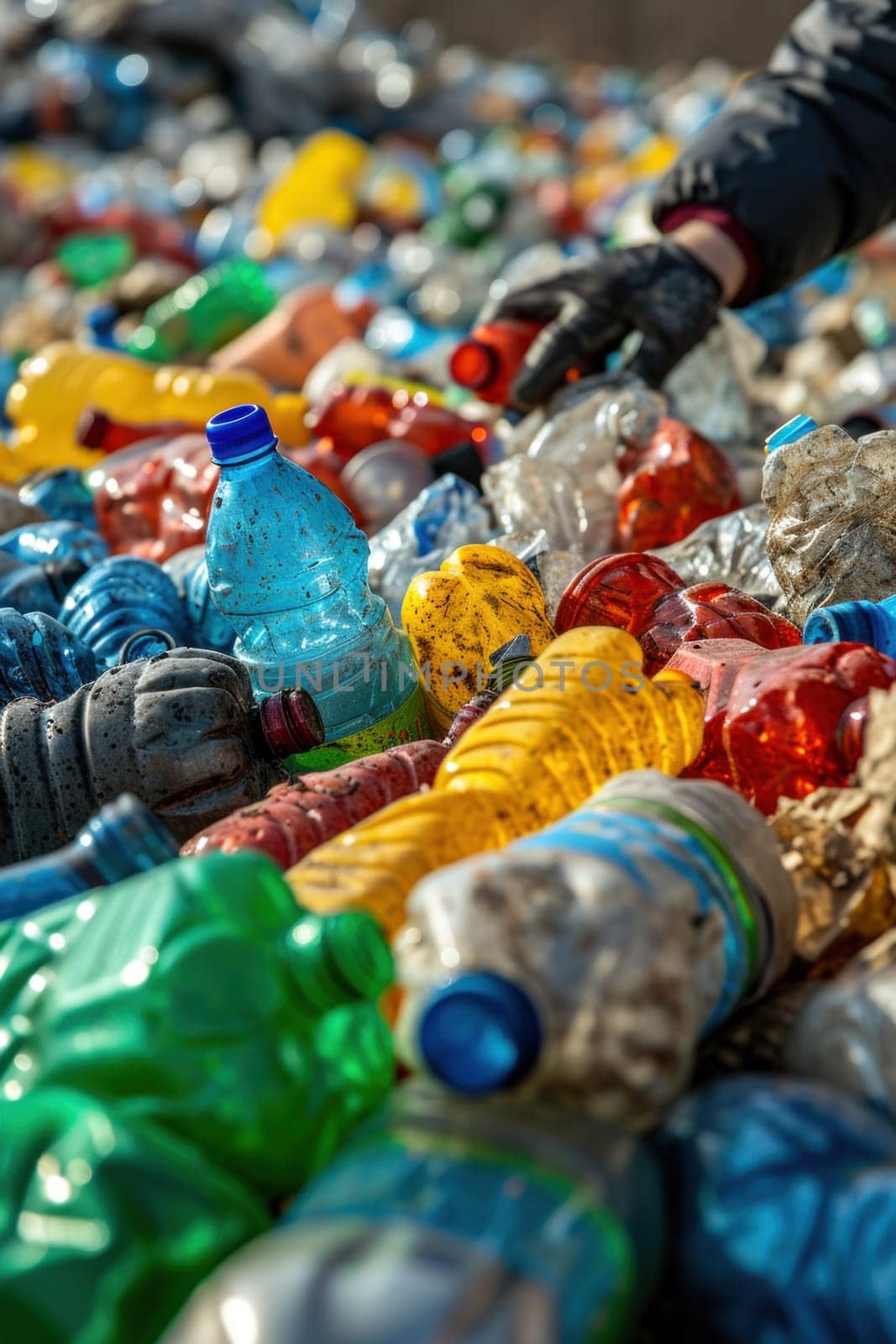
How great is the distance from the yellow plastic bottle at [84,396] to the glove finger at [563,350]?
0.82m

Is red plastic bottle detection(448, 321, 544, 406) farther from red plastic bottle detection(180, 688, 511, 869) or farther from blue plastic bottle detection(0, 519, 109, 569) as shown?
red plastic bottle detection(180, 688, 511, 869)

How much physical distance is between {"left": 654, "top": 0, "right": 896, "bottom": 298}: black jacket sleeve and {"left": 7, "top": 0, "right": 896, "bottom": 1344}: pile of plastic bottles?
31 centimetres

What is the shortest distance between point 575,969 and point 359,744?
0.84 meters

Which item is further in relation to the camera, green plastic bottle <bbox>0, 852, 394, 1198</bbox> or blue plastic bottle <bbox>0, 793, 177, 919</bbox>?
blue plastic bottle <bbox>0, 793, 177, 919</bbox>

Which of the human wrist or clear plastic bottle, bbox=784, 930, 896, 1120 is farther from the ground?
the human wrist

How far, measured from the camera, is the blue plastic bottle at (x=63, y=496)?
2877mm

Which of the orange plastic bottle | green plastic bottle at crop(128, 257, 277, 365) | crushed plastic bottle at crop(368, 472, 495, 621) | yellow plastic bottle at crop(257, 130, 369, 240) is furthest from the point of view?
yellow plastic bottle at crop(257, 130, 369, 240)

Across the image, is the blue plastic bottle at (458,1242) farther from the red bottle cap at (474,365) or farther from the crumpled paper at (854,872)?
the red bottle cap at (474,365)

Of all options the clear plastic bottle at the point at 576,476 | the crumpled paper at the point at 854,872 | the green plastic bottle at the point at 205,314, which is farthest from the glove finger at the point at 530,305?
the crumpled paper at the point at 854,872

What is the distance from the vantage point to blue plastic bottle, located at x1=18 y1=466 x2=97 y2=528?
Result: 9.44 feet

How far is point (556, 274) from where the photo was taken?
3.10 meters

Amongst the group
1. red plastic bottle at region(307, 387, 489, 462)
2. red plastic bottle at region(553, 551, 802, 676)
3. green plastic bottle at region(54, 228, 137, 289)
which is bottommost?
green plastic bottle at region(54, 228, 137, 289)

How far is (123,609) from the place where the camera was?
81.7 inches

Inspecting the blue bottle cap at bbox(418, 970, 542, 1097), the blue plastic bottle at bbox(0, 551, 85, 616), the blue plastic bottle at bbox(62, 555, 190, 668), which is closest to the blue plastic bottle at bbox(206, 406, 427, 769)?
the blue plastic bottle at bbox(62, 555, 190, 668)
